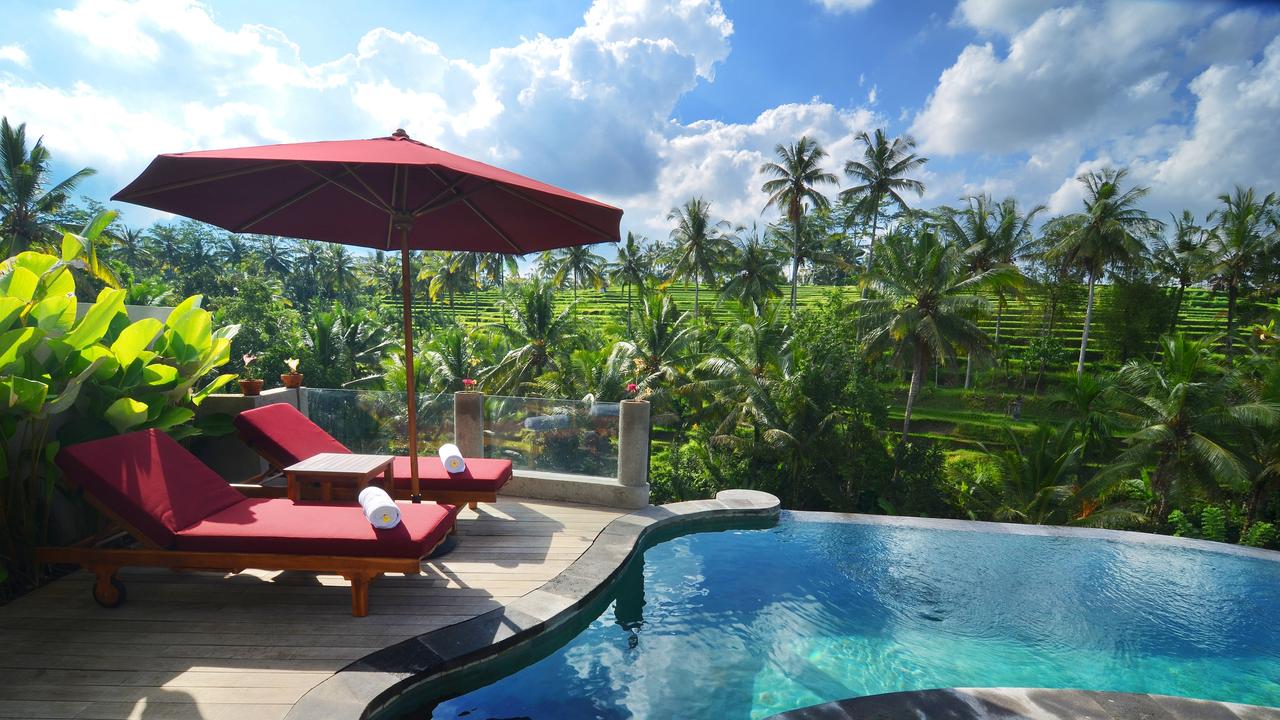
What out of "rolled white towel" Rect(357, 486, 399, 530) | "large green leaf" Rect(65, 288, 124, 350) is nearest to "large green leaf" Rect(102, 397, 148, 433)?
"large green leaf" Rect(65, 288, 124, 350)

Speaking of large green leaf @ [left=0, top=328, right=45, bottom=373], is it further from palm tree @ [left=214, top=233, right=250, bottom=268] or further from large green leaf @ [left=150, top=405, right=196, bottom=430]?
palm tree @ [left=214, top=233, right=250, bottom=268]

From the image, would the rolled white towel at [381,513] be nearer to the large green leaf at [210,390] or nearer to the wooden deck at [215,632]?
the wooden deck at [215,632]

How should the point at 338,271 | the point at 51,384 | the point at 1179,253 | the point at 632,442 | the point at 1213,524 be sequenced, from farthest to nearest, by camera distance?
the point at 338,271
the point at 1179,253
the point at 1213,524
the point at 632,442
the point at 51,384

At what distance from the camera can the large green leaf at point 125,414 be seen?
13.1 ft

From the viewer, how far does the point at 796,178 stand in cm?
3491

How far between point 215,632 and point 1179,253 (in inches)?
1753

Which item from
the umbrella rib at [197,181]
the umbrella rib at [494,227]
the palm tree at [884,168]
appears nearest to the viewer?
the umbrella rib at [197,181]

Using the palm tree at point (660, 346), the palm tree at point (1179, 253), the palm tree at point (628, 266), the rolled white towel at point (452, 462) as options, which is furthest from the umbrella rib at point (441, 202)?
the palm tree at point (1179, 253)

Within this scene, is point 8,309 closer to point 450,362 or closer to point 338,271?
point 450,362

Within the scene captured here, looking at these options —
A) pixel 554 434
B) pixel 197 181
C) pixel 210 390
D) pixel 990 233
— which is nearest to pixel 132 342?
pixel 210 390

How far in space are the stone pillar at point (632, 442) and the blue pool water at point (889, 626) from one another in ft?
2.57

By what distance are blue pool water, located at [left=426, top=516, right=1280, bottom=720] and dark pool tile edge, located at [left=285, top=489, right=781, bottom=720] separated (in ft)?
0.71

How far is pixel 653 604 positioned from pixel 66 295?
462 cm

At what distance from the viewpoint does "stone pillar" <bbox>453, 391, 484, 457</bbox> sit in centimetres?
644
